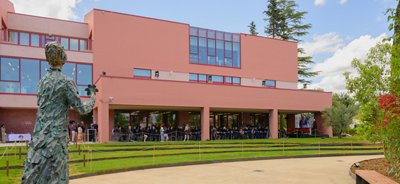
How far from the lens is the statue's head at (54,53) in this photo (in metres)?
5.00

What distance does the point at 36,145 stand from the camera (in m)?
4.74

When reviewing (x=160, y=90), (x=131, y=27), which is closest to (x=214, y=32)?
(x=131, y=27)

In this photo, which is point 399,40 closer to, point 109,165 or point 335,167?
point 335,167

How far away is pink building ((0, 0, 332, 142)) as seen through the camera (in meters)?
28.1

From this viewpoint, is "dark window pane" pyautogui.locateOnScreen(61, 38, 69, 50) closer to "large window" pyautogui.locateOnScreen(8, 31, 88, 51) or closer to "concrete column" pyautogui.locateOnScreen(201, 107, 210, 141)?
"large window" pyautogui.locateOnScreen(8, 31, 88, 51)

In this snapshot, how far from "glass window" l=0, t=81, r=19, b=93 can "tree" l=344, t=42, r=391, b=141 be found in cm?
2266

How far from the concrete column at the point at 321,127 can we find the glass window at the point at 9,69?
26.1 meters

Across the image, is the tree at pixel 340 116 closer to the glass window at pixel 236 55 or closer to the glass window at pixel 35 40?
the glass window at pixel 236 55

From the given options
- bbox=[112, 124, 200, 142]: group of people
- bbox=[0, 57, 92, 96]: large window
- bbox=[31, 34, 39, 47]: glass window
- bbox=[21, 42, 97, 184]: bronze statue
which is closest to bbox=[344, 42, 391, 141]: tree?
bbox=[21, 42, 97, 184]: bronze statue

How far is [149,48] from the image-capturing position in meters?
33.5

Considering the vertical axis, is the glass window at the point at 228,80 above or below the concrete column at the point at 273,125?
above

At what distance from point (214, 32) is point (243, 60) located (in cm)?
405

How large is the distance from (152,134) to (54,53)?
23.7 metres

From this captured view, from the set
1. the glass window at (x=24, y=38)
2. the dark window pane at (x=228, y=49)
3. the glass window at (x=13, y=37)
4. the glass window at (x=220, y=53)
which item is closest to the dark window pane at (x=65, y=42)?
the glass window at (x=24, y=38)
